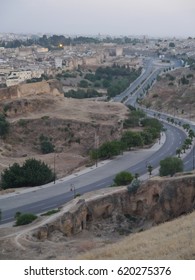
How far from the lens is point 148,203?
18688 mm

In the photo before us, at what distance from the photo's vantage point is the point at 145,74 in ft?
259

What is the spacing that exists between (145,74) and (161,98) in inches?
849

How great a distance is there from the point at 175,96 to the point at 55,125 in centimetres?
2258

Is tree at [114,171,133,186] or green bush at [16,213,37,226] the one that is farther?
tree at [114,171,133,186]

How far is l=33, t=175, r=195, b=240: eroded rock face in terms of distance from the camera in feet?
58.6

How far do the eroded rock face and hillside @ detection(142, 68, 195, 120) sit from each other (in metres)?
A: 32.2

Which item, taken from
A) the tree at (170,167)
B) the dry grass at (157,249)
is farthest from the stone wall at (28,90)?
the dry grass at (157,249)

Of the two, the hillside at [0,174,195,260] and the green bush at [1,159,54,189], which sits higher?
the hillside at [0,174,195,260]

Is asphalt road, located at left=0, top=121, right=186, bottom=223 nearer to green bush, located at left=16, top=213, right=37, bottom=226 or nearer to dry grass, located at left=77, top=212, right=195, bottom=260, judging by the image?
green bush, located at left=16, top=213, right=37, bottom=226

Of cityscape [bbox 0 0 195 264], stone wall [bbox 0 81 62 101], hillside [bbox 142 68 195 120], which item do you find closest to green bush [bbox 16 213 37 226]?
cityscape [bbox 0 0 195 264]

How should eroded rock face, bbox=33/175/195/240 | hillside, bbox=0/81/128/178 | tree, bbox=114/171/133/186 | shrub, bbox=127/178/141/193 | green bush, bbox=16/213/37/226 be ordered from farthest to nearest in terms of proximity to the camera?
hillside, bbox=0/81/128/178 < tree, bbox=114/171/133/186 < shrub, bbox=127/178/141/193 < eroded rock face, bbox=33/175/195/240 < green bush, bbox=16/213/37/226

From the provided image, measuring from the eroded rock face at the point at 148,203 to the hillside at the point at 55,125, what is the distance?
33.0 ft

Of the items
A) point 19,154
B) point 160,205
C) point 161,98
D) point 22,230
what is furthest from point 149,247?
point 161,98

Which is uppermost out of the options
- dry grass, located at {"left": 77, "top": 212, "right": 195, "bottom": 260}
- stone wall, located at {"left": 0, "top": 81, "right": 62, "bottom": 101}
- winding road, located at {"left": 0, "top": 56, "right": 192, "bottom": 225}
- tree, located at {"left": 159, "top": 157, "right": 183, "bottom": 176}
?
dry grass, located at {"left": 77, "top": 212, "right": 195, "bottom": 260}
